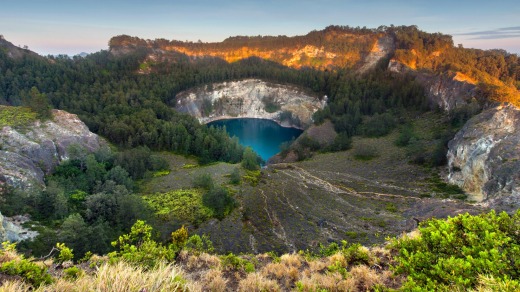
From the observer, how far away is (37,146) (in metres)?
36.5

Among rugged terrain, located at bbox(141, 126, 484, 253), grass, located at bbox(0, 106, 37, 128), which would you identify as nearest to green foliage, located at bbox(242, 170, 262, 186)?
rugged terrain, located at bbox(141, 126, 484, 253)

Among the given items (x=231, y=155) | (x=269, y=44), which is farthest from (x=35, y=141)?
(x=269, y=44)

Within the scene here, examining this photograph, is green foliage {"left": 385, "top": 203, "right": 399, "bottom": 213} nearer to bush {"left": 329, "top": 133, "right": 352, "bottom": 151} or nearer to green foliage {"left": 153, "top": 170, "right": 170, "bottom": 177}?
bush {"left": 329, "top": 133, "right": 352, "bottom": 151}

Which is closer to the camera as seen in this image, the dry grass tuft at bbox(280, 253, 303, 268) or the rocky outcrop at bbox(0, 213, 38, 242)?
the dry grass tuft at bbox(280, 253, 303, 268)

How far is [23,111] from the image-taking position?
1682 inches

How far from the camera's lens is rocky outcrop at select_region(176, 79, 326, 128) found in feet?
328

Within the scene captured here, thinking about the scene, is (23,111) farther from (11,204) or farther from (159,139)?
(11,204)

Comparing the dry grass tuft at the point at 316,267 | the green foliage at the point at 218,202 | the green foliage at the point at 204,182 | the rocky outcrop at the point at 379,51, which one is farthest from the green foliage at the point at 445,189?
the rocky outcrop at the point at 379,51

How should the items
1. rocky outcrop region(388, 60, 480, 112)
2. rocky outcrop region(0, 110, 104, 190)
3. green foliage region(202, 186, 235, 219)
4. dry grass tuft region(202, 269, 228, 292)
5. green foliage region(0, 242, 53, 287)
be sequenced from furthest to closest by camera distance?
rocky outcrop region(388, 60, 480, 112)
green foliage region(202, 186, 235, 219)
rocky outcrop region(0, 110, 104, 190)
dry grass tuft region(202, 269, 228, 292)
green foliage region(0, 242, 53, 287)

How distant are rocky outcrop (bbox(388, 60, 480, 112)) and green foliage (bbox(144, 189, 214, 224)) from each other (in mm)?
54480

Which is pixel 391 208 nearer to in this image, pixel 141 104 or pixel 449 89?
pixel 449 89

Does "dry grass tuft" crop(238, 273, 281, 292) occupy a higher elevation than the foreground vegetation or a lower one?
lower

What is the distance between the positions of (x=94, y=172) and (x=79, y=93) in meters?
46.7

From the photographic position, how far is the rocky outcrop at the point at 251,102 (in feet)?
328
